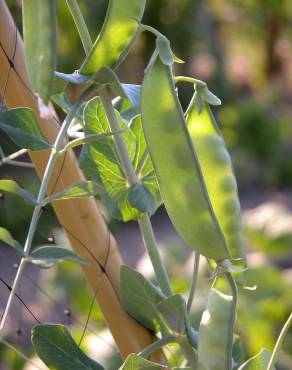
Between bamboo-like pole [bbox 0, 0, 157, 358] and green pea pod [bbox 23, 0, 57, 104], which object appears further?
A: bamboo-like pole [bbox 0, 0, 157, 358]

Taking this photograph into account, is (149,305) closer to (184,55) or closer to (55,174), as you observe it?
(55,174)

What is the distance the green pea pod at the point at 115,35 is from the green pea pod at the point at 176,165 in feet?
0.06

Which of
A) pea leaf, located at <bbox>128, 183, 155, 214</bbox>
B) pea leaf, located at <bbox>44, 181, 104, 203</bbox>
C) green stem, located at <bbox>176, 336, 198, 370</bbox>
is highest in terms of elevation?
pea leaf, located at <bbox>44, 181, 104, 203</bbox>

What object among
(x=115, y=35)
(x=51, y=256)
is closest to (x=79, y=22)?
(x=115, y=35)

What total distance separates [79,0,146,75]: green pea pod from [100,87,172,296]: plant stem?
0.07 feet

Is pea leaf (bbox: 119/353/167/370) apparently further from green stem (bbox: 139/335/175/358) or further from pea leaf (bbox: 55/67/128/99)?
pea leaf (bbox: 55/67/128/99)

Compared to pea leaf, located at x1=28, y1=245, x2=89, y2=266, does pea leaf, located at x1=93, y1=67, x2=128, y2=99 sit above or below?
above

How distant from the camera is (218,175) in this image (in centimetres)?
42

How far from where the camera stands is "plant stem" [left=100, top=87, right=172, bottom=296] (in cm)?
41

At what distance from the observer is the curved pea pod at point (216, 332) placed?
410 mm

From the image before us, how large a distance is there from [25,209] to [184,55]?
1.68 meters

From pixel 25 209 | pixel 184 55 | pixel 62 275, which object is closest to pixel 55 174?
pixel 62 275

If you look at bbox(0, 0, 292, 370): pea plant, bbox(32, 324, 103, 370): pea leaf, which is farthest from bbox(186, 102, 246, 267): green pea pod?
bbox(32, 324, 103, 370): pea leaf

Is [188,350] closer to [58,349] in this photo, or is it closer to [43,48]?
[58,349]
